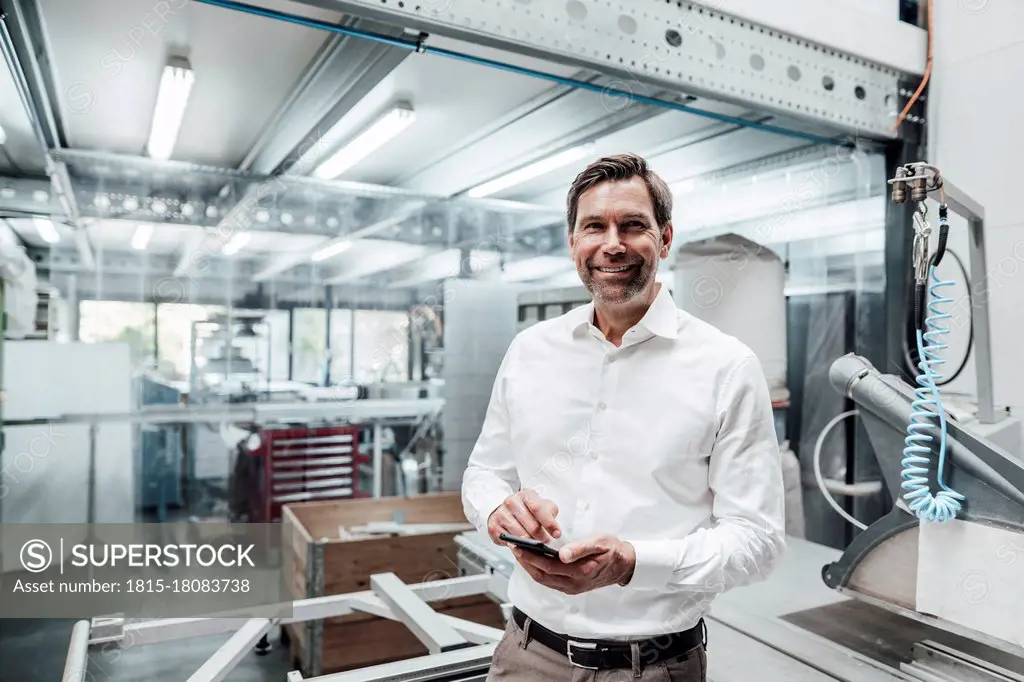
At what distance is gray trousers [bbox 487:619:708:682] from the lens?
43.5 inches

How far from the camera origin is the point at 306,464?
2721 millimetres

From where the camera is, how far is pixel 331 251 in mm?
2516

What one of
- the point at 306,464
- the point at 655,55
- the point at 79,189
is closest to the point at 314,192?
the point at 79,189

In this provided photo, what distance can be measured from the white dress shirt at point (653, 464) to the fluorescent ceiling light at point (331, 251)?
1441mm

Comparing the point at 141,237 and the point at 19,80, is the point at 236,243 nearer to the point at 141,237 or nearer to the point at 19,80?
the point at 141,237

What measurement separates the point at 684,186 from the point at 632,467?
2.38 meters

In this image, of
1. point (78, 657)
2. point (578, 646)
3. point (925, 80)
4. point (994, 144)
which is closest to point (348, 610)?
point (78, 657)

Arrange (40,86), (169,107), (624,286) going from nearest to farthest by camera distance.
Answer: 1. (624,286)
2. (40,86)
3. (169,107)

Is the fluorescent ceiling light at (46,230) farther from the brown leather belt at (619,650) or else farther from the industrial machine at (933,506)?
the industrial machine at (933,506)

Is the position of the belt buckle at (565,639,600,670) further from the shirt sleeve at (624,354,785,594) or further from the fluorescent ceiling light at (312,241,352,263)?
the fluorescent ceiling light at (312,241,352,263)

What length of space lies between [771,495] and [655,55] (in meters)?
1.37

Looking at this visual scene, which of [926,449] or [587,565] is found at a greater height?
[926,449]

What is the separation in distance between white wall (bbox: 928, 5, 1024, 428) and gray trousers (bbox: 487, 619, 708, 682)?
64.7 inches

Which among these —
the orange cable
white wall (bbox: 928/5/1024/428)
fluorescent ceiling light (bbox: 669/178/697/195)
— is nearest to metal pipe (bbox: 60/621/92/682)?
white wall (bbox: 928/5/1024/428)
